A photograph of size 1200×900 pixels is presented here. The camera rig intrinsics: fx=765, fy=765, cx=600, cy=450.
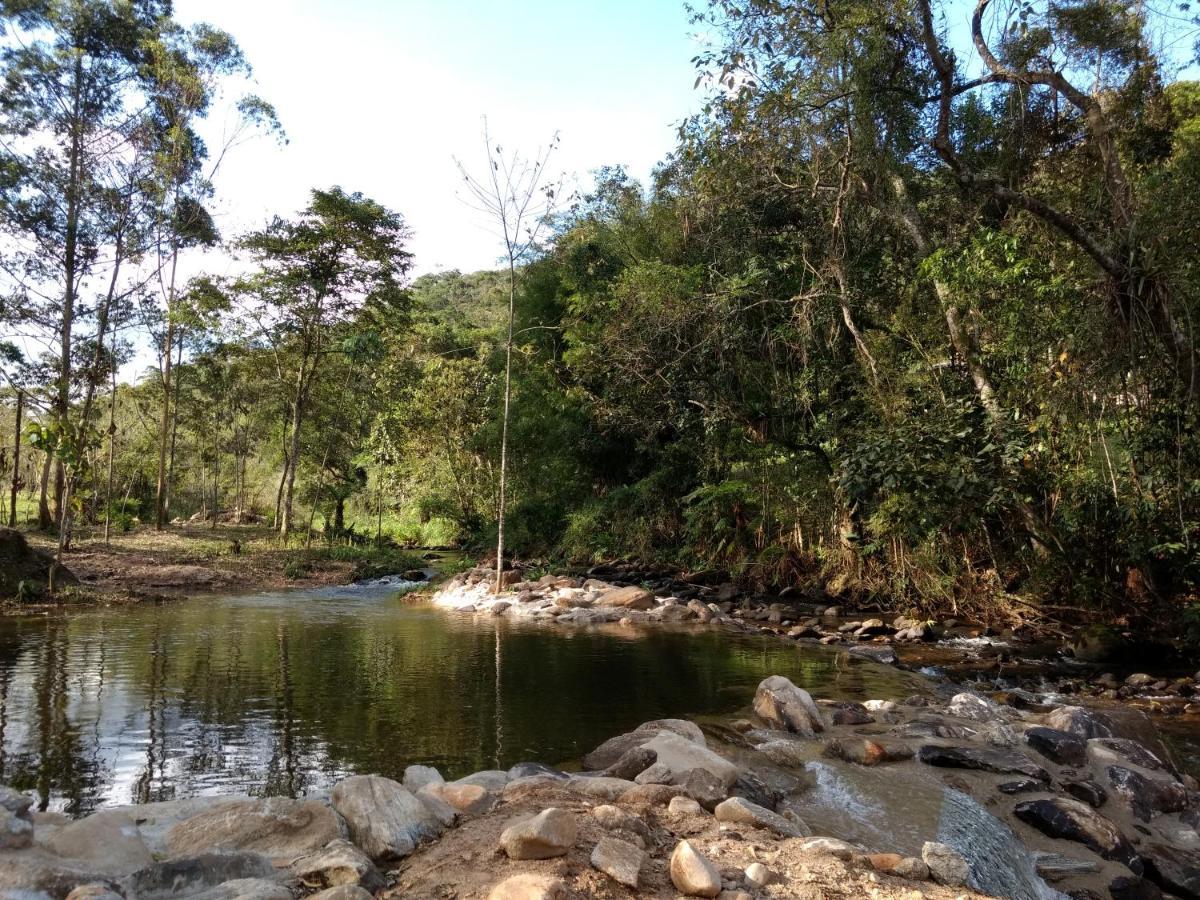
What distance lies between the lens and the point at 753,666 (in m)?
8.74

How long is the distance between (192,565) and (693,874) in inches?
660

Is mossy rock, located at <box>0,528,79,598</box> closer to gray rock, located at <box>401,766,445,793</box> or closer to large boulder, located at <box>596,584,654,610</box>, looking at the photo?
large boulder, located at <box>596,584,654,610</box>

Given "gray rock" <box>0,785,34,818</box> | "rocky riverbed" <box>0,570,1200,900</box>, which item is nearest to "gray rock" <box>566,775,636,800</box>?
"rocky riverbed" <box>0,570,1200,900</box>

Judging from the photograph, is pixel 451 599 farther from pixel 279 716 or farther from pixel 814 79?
pixel 814 79

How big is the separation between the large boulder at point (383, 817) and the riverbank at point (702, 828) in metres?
0.01

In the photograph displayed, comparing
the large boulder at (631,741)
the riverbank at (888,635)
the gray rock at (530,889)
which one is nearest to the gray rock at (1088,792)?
the riverbank at (888,635)

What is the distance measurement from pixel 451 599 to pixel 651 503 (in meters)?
6.35

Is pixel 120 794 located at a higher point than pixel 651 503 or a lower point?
lower

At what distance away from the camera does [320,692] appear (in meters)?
6.84

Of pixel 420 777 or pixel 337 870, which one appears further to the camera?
pixel 420 777

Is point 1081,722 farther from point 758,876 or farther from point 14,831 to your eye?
point 14,831

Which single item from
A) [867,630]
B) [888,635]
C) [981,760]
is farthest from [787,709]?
[888,635]

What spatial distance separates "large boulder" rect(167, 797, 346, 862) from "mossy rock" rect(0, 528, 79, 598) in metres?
10.2

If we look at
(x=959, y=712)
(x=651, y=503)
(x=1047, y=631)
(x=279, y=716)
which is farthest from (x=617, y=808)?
(x=651, y=503)
